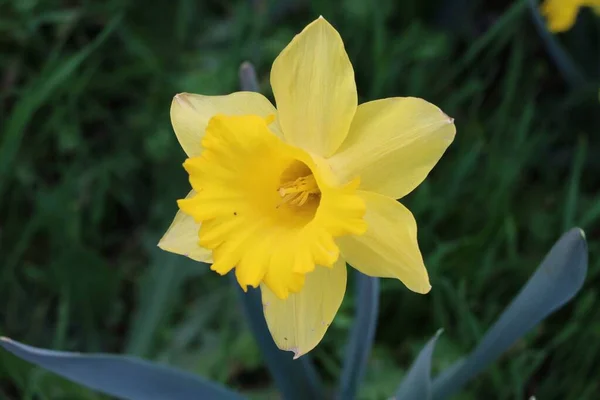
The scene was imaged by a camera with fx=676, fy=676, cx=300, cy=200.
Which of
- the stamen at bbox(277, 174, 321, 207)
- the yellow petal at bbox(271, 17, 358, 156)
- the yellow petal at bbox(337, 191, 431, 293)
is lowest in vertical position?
the yellow petal at bbox(337, 191, 431, 293)

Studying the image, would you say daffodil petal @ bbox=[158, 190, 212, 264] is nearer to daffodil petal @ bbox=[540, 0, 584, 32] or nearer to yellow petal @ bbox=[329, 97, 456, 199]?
yellow petal @ bbox=[329, 97, 456, 199]

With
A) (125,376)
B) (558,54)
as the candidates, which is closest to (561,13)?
(558,54)

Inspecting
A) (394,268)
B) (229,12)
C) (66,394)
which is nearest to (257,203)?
(394,268)

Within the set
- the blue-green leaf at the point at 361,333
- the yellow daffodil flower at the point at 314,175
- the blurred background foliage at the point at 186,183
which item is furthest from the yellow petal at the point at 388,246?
the blurred background foliage at the point at 186,183

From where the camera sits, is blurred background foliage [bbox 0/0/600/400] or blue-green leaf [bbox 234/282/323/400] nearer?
blue-green leaf [bbox 234/282/323/400]

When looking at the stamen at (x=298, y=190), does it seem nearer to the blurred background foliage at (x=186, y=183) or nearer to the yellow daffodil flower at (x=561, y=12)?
the blurred background foliage at (x=186, y=183)

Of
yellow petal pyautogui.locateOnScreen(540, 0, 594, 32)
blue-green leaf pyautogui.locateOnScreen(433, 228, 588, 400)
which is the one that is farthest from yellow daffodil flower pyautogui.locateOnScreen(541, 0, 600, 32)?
blue-green leaf pyautogui.locateOnScreen(433, 228, 588, 400)

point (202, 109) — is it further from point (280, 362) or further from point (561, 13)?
point (561, 13)
